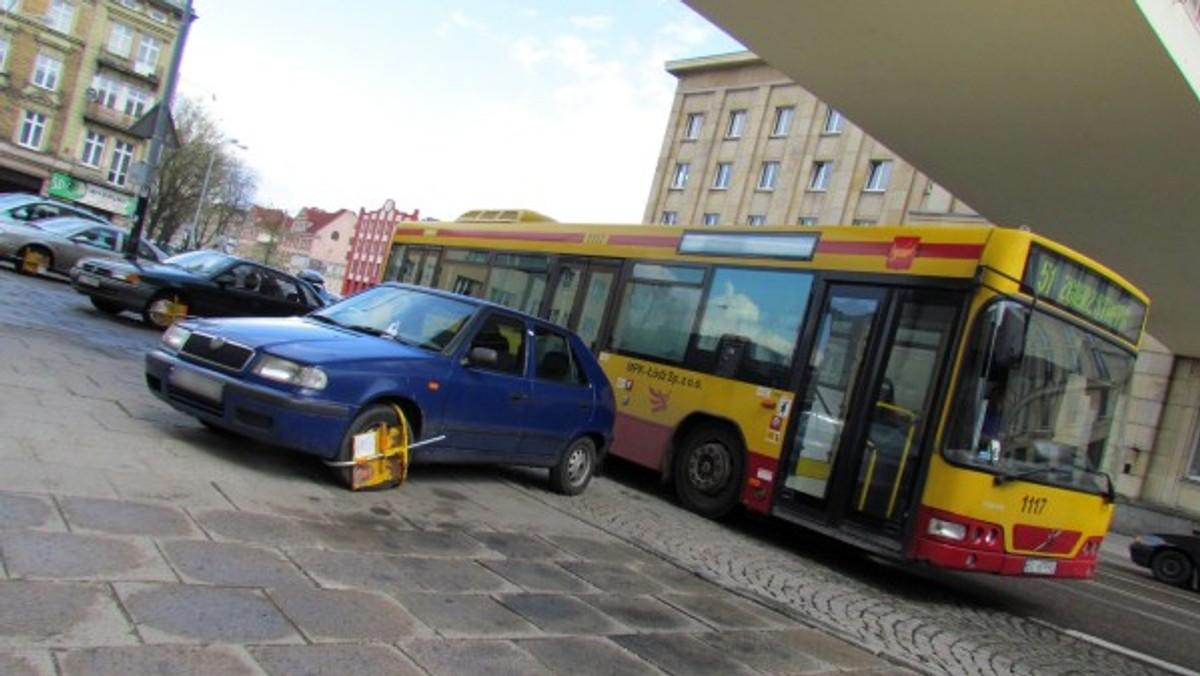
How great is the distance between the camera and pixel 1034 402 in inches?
297

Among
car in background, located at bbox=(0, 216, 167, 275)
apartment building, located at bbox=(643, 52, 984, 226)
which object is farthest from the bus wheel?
apartment building, located at bbox=(643, 52, 984, 226)

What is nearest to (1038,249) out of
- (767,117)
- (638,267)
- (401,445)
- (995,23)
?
(995,23)

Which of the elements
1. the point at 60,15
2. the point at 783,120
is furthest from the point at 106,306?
the point at 60,15

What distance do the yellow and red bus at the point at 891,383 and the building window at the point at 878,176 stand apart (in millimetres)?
32081

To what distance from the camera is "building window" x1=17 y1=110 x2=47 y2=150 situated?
48781mm

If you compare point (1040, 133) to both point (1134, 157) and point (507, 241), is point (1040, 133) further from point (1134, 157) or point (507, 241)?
point (507, 241)

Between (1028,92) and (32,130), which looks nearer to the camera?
(1028,92)

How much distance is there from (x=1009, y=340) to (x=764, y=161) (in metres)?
40.1

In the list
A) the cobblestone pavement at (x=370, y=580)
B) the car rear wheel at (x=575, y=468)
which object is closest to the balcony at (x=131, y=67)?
the cobblestone pavement at (x=370, y=580)

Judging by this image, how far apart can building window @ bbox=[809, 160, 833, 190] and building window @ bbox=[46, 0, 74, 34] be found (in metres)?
41.1

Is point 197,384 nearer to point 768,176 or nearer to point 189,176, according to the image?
point 768,176

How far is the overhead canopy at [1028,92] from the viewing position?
372 inches

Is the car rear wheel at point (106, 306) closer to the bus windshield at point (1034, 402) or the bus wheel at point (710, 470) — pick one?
the bus wheel at point (710, 470)

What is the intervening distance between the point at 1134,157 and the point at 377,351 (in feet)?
35.0
